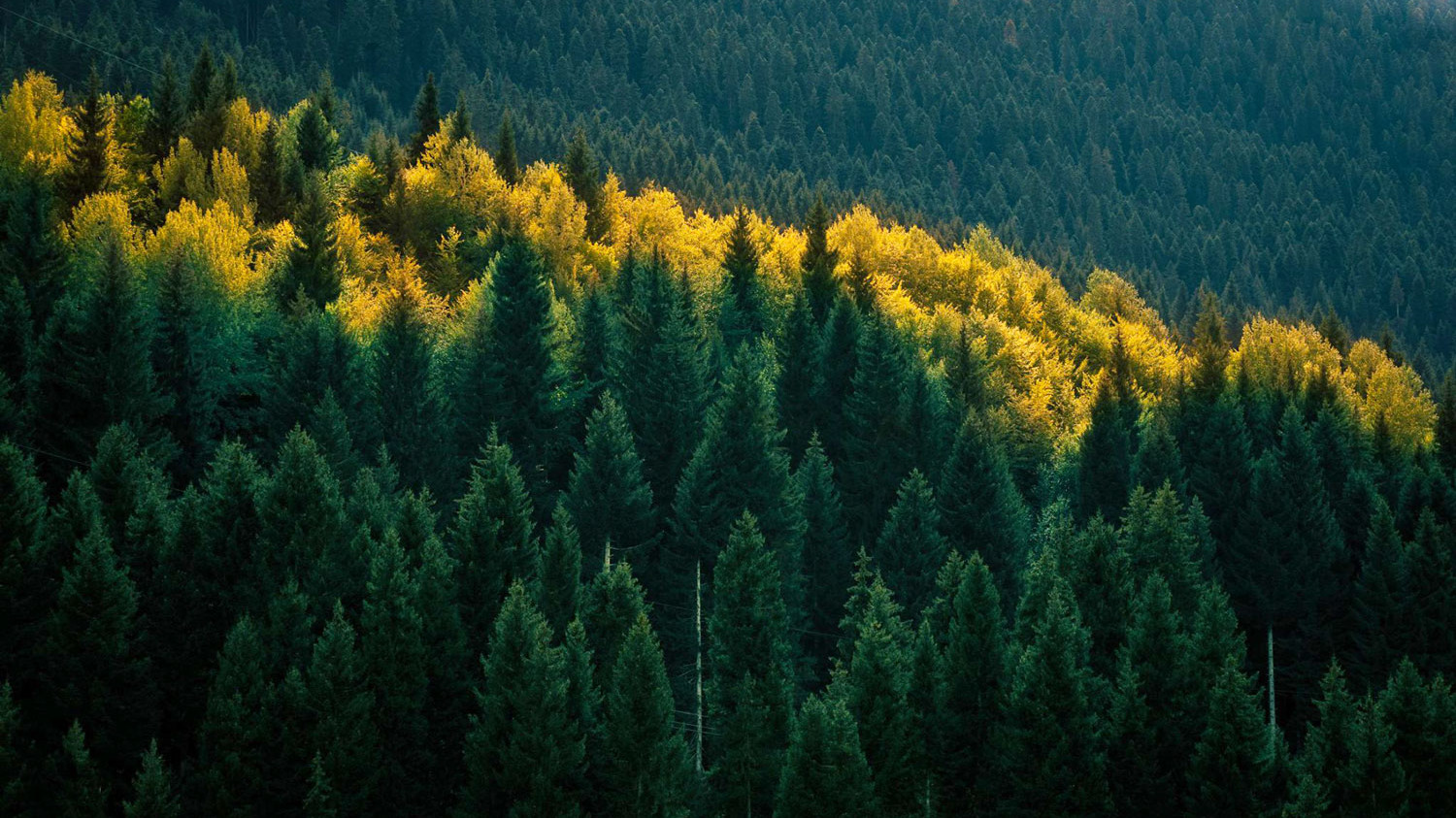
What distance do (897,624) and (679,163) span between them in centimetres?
10083

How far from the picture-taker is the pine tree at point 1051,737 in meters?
54.7

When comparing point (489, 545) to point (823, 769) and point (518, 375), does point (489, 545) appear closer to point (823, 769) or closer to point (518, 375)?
point (518, 375)

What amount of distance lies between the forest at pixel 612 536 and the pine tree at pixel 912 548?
0.20m

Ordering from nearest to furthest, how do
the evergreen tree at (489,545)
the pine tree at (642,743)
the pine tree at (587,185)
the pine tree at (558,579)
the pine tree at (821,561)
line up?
the pine tree at (642,743) < the evergreen tree at (489,545) < the pine tree at (558,579) < the pine tree at (821,561) < the pine tree at (587,185)

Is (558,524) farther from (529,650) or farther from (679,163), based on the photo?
(679,163)

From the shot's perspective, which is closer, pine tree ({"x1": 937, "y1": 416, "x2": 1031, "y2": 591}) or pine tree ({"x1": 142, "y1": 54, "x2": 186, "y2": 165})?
pine tree ({"x1": 937, "y1": 416, "x2": 1031, "y2": 591})

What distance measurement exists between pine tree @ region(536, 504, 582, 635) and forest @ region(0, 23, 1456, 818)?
0.13 m

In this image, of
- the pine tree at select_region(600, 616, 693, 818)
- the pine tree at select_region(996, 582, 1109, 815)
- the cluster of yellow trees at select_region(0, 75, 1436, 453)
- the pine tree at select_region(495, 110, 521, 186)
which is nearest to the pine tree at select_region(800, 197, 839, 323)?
the cluster of yellow trees at select_region(0, 75, 1436, 453)

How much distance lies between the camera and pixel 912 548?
69750mm

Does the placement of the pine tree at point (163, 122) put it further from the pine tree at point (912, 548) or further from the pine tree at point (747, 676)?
the pine tree at point (912, 548)

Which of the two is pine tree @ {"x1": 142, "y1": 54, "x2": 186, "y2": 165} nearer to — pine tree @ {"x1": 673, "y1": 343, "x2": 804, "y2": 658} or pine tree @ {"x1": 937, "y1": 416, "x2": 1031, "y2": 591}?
pine tree @ {"x1": 673, "y1": 343, "x2": 804, "y2": 658}

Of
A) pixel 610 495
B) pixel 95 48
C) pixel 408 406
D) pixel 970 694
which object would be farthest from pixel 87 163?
pixel 970 694

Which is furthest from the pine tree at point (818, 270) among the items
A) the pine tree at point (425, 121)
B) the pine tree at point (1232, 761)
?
the pine tree at point (1232, 761)

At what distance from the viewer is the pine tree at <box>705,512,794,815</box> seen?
56.2m
